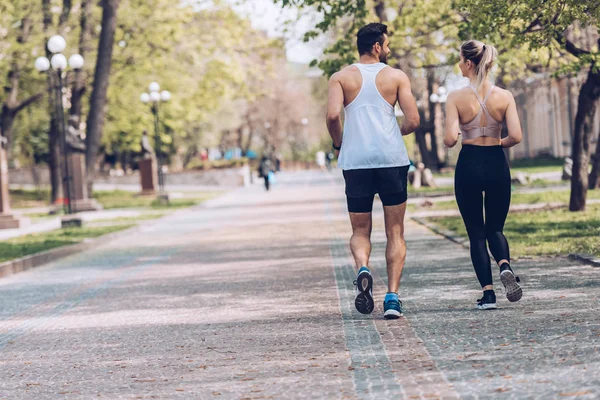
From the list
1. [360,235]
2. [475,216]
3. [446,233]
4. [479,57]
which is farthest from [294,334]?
[446,233]

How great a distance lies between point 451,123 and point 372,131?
59cm

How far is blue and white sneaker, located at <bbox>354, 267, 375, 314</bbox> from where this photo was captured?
7.69 meters

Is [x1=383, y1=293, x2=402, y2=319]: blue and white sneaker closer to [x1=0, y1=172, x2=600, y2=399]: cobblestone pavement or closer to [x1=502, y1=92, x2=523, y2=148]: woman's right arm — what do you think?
[x1=0, y1=172, x2=600, y2=399]: cobblestone pavement

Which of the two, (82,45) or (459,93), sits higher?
(82,45)

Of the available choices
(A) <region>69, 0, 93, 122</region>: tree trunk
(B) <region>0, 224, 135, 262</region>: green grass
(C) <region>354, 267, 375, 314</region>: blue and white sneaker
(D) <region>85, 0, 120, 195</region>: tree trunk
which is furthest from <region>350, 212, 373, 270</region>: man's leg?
(A) <region>69, 0, 93, 122</region>: tree trunk

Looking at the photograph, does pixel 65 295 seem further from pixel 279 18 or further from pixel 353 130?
pixel 279 18

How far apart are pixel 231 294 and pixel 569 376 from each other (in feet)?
17.6

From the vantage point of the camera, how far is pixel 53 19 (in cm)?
3816

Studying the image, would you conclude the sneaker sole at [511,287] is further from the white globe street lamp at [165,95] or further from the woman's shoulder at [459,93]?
the white globe street lamp at [165,95]

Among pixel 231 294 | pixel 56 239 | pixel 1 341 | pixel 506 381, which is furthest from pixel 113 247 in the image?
pixel 506 381

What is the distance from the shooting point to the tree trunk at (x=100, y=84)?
110ft

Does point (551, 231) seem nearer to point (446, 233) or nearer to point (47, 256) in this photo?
point (446, 233)

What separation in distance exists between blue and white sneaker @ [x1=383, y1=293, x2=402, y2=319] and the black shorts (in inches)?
25.1

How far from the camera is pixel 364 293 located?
7.72m
